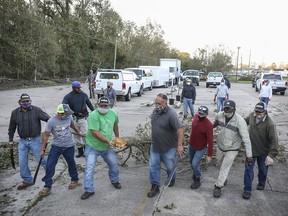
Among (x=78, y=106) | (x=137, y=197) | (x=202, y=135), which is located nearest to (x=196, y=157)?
(x=202, y=135)

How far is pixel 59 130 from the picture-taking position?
506 cm

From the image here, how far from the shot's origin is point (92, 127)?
490 cm

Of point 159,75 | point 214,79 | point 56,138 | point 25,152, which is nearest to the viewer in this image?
point 56,138

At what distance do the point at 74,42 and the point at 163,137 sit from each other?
37444mm

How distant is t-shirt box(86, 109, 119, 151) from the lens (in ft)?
16.1

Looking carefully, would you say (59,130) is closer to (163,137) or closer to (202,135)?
(163,137)

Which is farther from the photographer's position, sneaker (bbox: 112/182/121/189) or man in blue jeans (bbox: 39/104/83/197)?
sneaker (bbox: 112/182/121/189)

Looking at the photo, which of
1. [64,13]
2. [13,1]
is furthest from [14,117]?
[64,13]

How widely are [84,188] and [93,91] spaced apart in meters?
14.4

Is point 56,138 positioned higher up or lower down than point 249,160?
higher up

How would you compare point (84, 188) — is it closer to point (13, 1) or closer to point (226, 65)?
point (13, 1)

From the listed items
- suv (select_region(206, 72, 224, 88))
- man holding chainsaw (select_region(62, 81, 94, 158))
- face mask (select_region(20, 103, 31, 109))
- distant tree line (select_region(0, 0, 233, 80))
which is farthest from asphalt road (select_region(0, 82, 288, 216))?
suv (select_region(206, 72, 224, 88))

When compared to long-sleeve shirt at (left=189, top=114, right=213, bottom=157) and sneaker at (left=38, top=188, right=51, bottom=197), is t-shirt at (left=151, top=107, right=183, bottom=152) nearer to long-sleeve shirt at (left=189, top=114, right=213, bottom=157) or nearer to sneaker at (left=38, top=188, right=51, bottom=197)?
long-sleeve shirt at (left=189, top=114, right=213, bottom=157)

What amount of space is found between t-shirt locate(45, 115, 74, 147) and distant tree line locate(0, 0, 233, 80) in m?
22.7
